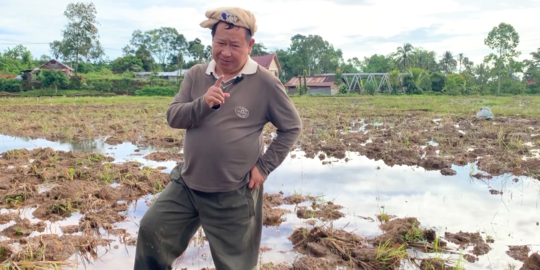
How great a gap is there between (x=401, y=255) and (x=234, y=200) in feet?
4.63

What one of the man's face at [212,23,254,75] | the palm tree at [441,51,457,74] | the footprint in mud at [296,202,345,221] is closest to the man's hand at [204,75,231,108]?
the man's face at [212,23,254,75]

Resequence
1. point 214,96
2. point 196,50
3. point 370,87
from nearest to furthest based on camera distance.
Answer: point 214,96 < point 370,87 < point 196,50

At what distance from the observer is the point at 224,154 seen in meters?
2.04

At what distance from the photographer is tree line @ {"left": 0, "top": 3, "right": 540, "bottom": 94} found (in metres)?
37.6

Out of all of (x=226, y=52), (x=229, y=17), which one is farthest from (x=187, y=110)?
(x=229, y=17)

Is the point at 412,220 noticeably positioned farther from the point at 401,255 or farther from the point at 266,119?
the point at 266,119

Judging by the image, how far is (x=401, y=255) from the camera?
9.45 ft

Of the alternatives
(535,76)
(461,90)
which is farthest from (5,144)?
(535,76)

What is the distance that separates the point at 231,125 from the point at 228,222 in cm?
49

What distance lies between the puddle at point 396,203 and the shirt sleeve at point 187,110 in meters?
1.25

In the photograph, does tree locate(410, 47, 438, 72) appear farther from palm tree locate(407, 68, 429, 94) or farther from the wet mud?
the wet mud

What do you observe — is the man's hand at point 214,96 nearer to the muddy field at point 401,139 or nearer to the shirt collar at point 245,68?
the shirt collar at point 245,68

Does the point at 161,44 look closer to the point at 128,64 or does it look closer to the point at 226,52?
the point at 128,64

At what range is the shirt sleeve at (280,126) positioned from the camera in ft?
6.88
